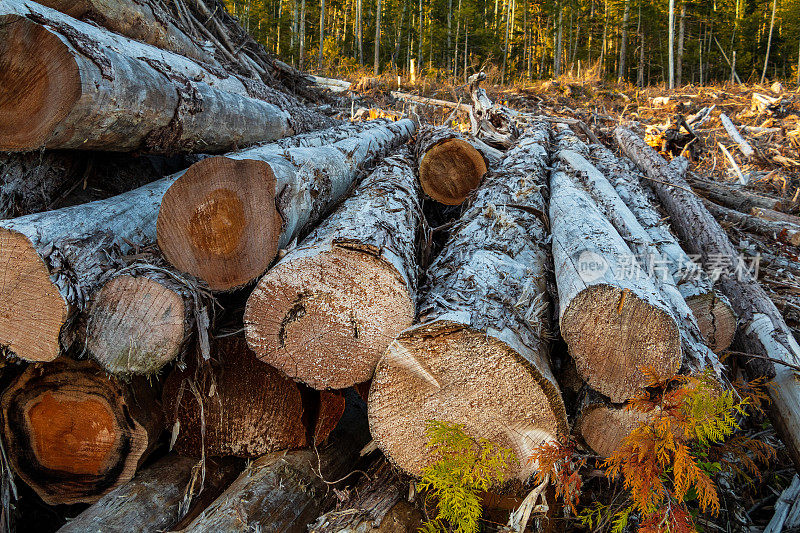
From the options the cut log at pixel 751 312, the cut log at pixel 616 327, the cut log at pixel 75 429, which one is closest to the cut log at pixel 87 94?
the cut log at pixel 75 429

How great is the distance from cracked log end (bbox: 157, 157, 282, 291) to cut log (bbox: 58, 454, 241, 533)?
99 cm

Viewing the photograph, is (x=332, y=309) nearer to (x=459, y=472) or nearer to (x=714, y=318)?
(x=459, y=472)

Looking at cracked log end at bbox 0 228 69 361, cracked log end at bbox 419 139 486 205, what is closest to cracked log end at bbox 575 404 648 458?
cracked log end at bbox 0 228 69 361

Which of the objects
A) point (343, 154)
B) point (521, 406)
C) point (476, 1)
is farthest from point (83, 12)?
point (476, 1)

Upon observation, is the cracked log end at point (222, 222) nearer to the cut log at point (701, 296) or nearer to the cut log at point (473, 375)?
the cut log at point (473, 375)

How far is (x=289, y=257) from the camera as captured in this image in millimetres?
2158

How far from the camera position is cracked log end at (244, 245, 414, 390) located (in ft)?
6.95

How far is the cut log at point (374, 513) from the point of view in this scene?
2002mm

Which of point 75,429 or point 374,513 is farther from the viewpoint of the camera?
point 75,429

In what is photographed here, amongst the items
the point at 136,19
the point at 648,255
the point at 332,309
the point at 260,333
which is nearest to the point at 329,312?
the point at 332,309

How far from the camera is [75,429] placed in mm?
2352

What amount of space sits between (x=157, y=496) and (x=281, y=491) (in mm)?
622

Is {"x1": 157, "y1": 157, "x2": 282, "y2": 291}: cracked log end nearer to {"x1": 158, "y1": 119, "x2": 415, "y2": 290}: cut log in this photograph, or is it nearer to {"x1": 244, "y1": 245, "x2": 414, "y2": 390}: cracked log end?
{"x1": 158, "y1": 119, "x2": 415, "y2": 290}: cut log

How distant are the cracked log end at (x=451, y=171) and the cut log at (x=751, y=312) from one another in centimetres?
157
